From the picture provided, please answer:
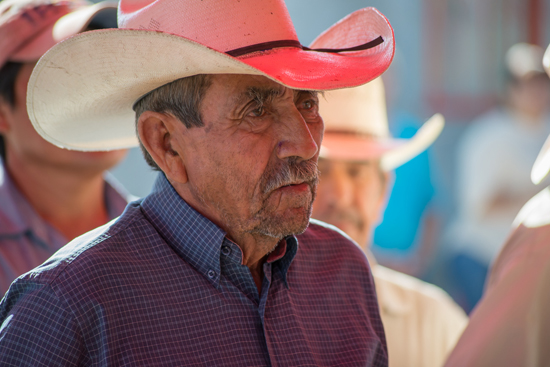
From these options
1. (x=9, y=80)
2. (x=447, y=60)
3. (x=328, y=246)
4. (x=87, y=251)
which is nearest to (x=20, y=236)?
(x=9, y=80)

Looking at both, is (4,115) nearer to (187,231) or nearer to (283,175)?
(187,231)

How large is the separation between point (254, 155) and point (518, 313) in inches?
34.9

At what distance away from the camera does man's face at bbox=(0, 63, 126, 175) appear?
92.1 inches

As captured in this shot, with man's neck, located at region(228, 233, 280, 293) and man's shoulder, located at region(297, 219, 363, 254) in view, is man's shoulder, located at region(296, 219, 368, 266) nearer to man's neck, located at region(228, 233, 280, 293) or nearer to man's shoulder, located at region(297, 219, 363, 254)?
man's shoulder, located at region(297, 219, 363, 254)

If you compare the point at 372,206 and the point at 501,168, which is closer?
the point at 372,206

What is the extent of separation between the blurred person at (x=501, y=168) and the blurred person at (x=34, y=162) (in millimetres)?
3768

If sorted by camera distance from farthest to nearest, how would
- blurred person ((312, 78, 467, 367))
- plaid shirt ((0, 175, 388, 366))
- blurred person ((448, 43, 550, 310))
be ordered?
1. blurred person ((448, 43, 550, 310))
2. blurred person ((312, 78, 467, 367))
3. plaid shirt ((0, 175, 388, 366))

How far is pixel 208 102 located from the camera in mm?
1530

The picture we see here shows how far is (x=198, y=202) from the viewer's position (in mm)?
1624

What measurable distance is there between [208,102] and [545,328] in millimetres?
1125

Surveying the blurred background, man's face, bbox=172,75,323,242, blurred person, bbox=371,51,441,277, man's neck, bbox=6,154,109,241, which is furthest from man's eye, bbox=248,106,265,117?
the blurred background

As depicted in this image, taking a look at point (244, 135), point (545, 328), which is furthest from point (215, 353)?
point (545, 328)

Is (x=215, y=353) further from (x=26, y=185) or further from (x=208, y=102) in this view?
(x=26, y=185)

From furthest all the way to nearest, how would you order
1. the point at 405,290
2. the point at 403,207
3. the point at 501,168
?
the point at 501,168, the point at 403,207, the point at 405,290
